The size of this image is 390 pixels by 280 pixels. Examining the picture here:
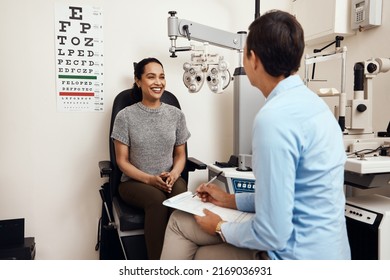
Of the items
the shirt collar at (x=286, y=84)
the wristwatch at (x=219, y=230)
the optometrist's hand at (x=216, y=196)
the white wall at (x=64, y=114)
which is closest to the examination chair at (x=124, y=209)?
the white wall at (x=64, y=114)

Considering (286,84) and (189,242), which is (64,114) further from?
(286,84)

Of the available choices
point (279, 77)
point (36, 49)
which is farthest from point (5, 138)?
point (279, 77)

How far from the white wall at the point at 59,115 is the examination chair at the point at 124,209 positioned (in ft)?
0.80

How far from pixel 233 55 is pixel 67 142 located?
1237mm

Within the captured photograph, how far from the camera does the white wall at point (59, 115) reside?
1.96 m

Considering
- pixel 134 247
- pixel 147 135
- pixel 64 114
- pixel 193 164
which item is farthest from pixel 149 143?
pixel 64 114

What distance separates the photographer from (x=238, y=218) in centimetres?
106

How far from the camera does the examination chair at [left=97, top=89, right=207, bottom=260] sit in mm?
1521

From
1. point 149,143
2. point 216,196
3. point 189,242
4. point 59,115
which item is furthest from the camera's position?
Answer: point 59,115

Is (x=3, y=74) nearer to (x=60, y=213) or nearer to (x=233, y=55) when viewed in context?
(x=60, y=213)

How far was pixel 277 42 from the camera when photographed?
0.88m

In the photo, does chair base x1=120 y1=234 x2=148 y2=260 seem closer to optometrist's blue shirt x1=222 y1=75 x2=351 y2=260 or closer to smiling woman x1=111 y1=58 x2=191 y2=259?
smiling woman x1=111 y1=58 x2=191 y2=259

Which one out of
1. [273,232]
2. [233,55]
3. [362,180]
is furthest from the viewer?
[233,55]

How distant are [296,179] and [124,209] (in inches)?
38.5
